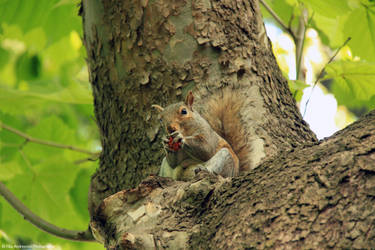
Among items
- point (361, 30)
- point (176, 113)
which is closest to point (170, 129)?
point (176, 113)

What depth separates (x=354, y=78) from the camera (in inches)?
94.0

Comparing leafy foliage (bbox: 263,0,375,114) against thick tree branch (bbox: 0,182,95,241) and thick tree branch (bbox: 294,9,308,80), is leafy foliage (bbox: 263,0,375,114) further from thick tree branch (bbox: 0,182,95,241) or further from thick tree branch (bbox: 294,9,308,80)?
thick tree branch (bbox: 0,182,95,241)

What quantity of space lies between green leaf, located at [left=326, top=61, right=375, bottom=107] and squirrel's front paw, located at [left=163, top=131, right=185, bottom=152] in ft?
2.58

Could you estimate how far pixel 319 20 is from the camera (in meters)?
2.80

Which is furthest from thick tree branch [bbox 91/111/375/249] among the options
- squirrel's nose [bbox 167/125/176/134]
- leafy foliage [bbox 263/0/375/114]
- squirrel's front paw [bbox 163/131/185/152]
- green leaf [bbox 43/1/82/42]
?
green leaf [bbox 43/1/82/42]

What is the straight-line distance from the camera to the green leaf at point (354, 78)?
2.28 metres

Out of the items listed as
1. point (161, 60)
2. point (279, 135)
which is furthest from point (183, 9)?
point (279, 135)

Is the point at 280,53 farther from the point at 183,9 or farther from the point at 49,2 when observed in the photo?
the point at 49,2

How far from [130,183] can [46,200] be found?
1.10 metres

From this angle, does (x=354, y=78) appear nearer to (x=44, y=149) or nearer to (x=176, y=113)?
(x=176, y=113)

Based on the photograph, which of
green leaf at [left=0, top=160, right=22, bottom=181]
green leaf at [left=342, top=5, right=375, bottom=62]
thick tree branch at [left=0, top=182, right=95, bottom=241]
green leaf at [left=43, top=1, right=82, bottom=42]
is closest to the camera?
thick tree branch at [left=0, top=182, right=95, bottom=241]

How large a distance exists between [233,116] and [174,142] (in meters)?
0.29

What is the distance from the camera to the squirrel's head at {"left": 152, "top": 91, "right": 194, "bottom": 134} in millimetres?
2088

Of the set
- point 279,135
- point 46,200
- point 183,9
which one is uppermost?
point 183,9
